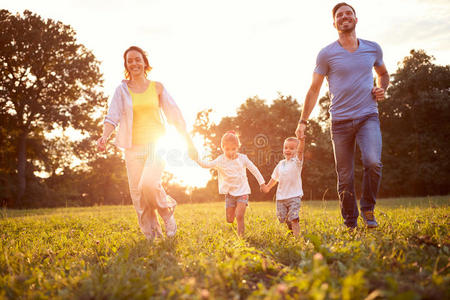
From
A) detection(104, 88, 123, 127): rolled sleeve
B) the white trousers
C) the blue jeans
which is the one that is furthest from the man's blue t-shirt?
detection(104, 88, 123, 127): rolled sleeve

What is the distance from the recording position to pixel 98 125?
91.3ft

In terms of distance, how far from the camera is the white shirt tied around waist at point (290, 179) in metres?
4.92

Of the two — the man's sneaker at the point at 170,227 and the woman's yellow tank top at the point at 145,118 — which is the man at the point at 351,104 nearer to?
the woman's yellow tank top at the point at 145,118

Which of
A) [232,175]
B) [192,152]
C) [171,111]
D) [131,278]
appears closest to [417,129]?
[232,175]

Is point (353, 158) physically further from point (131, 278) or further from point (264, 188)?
point (131, 278)

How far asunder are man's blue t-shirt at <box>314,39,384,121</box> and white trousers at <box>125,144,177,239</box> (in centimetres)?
276

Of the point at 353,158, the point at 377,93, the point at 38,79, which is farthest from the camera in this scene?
the point at 38,79

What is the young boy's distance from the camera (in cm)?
484

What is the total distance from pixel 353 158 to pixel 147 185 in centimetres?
300

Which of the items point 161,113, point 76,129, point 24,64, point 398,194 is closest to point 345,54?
point 161,113

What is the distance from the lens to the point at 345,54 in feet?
15.0

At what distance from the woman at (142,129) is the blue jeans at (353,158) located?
→ 238 cm

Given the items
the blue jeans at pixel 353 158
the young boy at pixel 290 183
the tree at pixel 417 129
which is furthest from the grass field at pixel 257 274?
the tree at pixel 417 129

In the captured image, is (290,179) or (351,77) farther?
(290,179)
